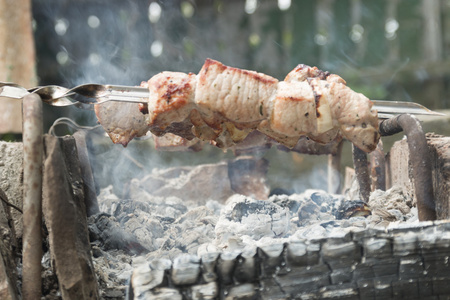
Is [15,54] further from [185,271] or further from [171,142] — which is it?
[185,271]

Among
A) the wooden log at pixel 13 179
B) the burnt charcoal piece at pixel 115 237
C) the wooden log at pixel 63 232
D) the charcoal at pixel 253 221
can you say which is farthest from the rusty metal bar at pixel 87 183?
the wooden log at pixel 63 232

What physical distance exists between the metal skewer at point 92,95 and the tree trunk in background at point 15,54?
413 cm

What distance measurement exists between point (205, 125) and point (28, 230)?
49.0 inches

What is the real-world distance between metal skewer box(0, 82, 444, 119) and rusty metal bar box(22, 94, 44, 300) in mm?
282

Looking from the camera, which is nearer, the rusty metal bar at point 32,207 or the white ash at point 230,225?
the rusty metal bar at point 32,207

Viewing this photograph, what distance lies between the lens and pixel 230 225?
2.66 metres

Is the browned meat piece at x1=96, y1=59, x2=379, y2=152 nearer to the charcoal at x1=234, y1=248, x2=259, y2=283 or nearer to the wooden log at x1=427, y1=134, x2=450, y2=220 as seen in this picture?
the wooden log at x1=427, y1=134, x2=450, y2=220

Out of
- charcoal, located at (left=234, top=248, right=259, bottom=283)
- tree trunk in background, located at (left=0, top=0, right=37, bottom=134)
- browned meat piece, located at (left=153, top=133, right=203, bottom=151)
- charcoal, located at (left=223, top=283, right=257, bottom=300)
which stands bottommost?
charcoal, located at (left=223, top=283, right=257, bottom=300)

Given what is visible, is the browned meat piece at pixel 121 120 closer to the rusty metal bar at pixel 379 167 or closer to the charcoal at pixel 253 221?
the charcoal at pixel 253 221

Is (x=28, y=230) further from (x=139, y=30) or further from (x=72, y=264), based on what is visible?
(x=139, y=30)

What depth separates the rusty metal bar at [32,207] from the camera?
183cm

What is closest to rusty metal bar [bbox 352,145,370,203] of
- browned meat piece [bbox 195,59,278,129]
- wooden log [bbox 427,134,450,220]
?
wooden log [bbox 427,134,450,220]

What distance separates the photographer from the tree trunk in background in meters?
6.03

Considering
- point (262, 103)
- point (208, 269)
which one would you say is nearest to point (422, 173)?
point (262, 103)
